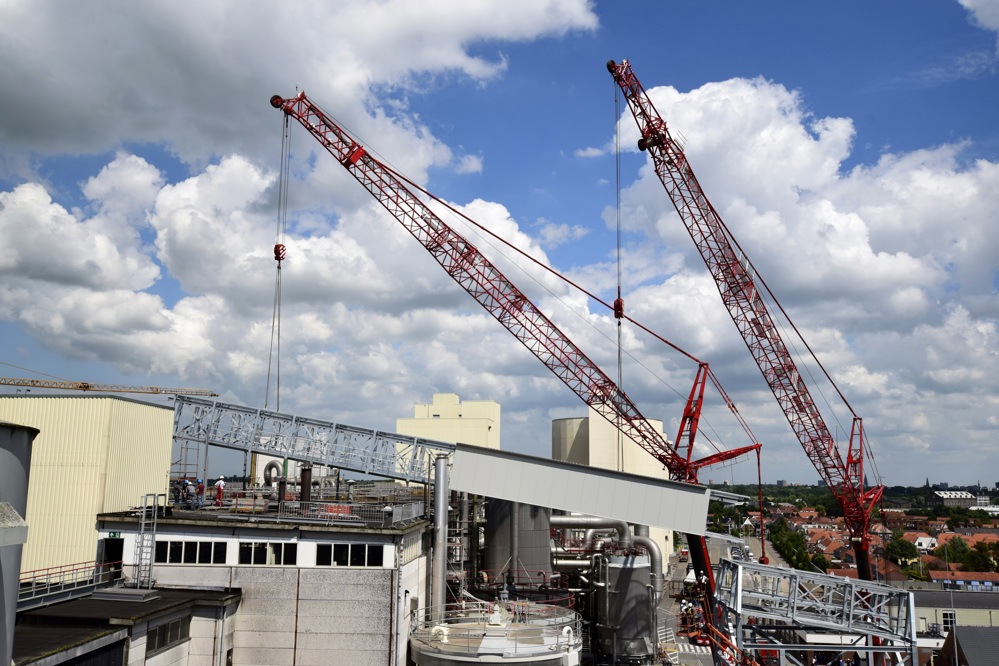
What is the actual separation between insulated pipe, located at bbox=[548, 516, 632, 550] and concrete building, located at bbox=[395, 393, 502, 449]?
36432 millimetres

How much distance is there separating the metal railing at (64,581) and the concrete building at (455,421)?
181 ft

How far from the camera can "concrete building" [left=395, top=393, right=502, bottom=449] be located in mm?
80125

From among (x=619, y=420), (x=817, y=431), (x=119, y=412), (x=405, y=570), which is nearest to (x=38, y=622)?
(x=119, y=412)

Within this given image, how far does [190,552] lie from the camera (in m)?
25.7

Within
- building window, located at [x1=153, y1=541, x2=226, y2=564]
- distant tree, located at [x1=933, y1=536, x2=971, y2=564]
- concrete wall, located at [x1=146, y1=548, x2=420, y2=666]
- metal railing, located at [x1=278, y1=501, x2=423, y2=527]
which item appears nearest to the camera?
concrete wall, located at [x1=146, y1=548, x2=420, y2=666]

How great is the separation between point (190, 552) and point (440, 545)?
30.3 ft

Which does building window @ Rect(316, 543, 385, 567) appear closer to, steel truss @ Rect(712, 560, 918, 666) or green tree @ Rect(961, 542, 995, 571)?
steel truss @ Rect(712, 560, 918, 666)

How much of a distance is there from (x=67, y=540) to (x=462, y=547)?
15.8 meters

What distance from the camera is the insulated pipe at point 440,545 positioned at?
2889 cm

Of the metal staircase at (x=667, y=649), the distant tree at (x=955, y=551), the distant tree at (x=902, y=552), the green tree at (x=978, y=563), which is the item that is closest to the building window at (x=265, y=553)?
the metal staircase at (x=667, y=649)

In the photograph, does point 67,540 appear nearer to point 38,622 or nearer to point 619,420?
point 38,622

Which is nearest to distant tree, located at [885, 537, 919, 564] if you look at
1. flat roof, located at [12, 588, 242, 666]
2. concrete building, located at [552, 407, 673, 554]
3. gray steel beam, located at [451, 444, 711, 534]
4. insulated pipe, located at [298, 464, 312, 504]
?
concrete building, located at [552, 407, 673, 554]

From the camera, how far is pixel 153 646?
70.4ft

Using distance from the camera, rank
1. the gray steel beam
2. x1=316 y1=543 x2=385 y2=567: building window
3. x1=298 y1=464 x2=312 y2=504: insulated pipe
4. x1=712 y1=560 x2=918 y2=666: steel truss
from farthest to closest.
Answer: x1=298 y1=464 x2=312 y2=504: insulated pipe → the gray steel beam → x1=712 y1=560 x2=918 y2=666: steel truss → x1=316 y1=543 x2=385 y2=567: building window
